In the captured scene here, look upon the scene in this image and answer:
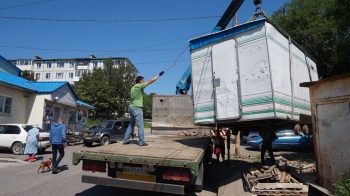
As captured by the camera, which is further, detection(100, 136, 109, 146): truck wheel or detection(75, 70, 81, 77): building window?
detection(75, 70, 81, 77): building window

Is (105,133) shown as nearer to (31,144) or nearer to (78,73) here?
(31,144)

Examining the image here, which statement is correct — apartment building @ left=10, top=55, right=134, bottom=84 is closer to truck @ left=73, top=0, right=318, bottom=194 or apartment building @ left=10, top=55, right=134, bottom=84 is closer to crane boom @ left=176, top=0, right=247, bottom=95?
crane boom @ left=176, top=0, right=247, bottom=95

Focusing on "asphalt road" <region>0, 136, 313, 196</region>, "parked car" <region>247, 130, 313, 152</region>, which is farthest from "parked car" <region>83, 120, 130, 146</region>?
"parked car" <region>247, 130, 313, 152</region>

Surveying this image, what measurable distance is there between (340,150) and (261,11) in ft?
14.6

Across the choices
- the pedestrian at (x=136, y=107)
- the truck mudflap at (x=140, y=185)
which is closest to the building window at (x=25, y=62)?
the pedestrian at (x=136, y=107)

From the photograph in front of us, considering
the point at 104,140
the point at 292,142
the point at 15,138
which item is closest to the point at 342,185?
the point at 292,142

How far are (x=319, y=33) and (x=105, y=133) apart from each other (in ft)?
51.3

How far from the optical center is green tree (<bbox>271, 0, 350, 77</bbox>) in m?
14.0

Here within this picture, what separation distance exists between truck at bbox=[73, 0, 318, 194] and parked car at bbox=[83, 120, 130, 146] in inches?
446

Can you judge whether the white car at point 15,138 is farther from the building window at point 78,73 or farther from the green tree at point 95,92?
the building window at point 78,73

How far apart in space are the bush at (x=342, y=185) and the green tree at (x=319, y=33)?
9808 mm

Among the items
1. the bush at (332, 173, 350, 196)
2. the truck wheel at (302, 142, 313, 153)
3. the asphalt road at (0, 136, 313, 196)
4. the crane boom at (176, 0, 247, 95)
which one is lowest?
the asphalt road at (0, 136, 313, 196)

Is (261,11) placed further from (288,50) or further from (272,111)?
(272,111)

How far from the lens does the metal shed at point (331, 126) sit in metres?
5.00
